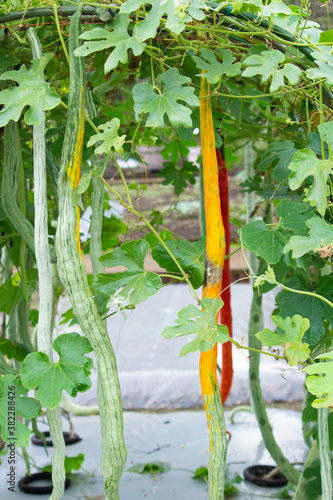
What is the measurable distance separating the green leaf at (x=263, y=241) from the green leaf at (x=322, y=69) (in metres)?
0.23

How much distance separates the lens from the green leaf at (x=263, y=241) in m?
0.77

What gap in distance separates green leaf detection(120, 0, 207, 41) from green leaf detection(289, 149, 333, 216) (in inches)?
9.1

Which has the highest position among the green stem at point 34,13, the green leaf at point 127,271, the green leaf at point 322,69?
the green stem at point 34,13

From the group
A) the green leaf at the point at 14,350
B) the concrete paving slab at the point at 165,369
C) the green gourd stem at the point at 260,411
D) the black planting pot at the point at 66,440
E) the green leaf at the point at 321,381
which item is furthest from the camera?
the concrete paving slab at the point at 165,369

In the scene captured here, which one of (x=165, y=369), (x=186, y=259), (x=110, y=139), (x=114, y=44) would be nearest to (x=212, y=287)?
(x=186, y=259)

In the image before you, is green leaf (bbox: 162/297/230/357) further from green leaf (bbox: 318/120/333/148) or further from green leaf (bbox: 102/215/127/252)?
green leaf (bbox: 102/215/127/252)

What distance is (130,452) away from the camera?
1.73 meters

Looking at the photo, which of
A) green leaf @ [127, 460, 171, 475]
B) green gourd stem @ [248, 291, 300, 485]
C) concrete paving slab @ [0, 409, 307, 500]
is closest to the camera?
green gourd stem @ [248, 291, 300, 485]

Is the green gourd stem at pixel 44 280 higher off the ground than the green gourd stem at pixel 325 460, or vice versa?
the green gourd stem at pixel 44 280

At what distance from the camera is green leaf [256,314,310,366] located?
70 cm

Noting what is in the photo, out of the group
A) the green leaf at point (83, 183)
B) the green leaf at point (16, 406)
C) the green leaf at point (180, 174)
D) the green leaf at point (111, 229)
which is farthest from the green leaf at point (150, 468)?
the green leaf at point (83, 183)

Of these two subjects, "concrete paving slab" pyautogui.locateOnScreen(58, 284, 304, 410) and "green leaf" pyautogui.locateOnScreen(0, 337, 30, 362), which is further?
"concrete paving slab" pyautogui.locateOnScreen(58, 284, 304, 410)

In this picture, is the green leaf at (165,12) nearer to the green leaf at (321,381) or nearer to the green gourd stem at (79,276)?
the green gourd stem at (79,276)

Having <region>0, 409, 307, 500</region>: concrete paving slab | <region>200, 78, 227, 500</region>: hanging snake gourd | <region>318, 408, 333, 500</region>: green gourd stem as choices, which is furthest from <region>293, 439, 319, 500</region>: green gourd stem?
<region>200, 78, 227, 500</region>: hanging snake gourd
